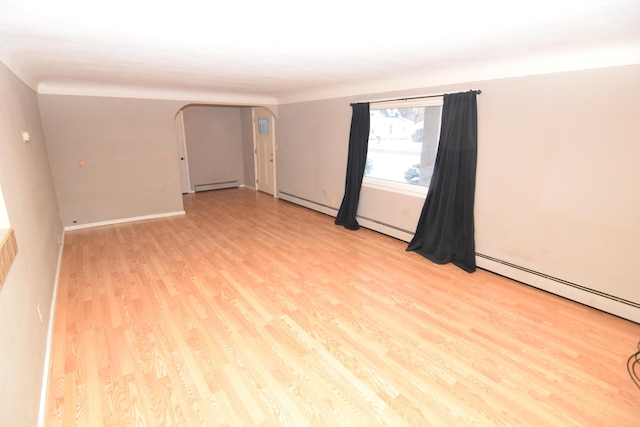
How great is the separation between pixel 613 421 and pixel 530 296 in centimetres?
141

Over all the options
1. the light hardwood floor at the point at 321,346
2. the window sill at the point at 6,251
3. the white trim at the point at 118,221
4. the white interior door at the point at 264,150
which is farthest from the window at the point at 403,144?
the window sill at the point at 6,251

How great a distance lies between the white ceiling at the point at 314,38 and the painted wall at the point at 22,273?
599 mm

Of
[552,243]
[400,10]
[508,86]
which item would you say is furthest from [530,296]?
[400,10]

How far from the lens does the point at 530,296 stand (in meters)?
3.03

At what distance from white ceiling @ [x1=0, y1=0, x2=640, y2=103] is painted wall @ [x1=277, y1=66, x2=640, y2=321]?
22cm

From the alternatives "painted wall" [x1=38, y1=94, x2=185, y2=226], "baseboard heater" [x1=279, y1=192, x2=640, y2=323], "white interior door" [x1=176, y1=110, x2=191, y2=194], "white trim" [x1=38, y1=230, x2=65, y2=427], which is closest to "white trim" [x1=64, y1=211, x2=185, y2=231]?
"painted wall" [x1=38, y1=94, x2=185, y2=226]

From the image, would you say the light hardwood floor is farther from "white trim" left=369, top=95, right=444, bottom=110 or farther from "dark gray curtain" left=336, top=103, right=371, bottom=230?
"white trim" left=369, top=95, right=444, bottom=110

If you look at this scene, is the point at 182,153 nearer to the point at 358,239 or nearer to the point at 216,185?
the point at 216,185

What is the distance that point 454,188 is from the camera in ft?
11.9

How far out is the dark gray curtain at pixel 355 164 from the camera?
4641mm

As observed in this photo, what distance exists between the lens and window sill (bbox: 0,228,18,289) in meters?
1.40

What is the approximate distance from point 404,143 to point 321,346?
309 cm

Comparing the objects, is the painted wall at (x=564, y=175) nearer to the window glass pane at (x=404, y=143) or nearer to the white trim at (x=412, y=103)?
the white trim at (x=412, y=103)

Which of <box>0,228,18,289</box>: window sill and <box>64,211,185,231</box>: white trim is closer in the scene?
<box>0,228,18,289</box>: window sill
